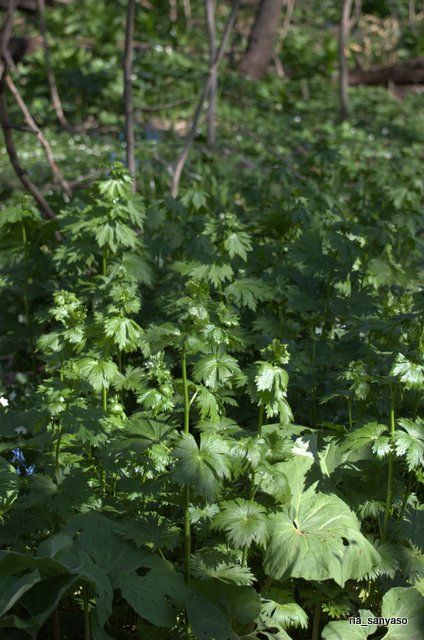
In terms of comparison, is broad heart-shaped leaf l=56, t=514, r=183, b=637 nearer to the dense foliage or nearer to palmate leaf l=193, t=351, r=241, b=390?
the dense foliage

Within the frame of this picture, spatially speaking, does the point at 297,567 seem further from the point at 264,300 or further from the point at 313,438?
the point at 264,300

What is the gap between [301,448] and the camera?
2625mm

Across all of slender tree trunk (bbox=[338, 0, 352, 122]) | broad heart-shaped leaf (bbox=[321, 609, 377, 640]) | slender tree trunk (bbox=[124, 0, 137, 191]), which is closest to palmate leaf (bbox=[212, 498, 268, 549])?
broad heart-shaped leaf (bbox=[321, 609, 377, 640])

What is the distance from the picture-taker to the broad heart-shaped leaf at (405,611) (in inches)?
88.1

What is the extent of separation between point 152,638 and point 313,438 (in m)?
0.87

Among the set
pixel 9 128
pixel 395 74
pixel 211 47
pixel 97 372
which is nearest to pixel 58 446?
pixel 97 372

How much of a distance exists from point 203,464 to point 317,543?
0.46 meters

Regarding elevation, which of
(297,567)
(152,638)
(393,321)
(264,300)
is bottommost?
(152,638)

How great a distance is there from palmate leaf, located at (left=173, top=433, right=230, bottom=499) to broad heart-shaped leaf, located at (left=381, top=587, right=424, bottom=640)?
0.65 metres

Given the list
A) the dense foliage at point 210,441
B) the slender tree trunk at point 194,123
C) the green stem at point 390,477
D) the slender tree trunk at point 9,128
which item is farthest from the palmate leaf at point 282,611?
the slender tree trunk at point 194,123

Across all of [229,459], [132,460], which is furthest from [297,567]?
[132,460]

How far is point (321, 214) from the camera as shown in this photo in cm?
444

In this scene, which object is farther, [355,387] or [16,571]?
[355,387]

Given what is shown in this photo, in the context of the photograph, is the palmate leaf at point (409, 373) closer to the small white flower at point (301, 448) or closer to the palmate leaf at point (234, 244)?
the small white flower at point (301, 448)
